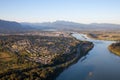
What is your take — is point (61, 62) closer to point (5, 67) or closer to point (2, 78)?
point (5, 67)

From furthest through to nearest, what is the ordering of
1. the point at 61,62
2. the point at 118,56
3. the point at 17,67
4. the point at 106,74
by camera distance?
the point at 118,56
the point at 61,62
the point at 17,67
the point at 106,74

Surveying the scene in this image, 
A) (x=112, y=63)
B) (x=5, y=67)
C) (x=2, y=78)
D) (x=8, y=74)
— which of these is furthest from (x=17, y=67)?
(x=112, y=63)

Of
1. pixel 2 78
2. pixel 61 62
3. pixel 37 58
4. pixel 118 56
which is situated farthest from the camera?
pixel 118 56

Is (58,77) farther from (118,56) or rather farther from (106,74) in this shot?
(118,56)

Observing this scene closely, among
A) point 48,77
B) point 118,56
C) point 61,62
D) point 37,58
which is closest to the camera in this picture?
point 48,77

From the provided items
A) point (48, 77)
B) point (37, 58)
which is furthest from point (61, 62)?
point (48, 77)

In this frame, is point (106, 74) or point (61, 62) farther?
point (61, 62)

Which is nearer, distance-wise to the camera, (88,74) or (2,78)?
(2,78)

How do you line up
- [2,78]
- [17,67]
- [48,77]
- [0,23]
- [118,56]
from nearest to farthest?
[2,78] < [48,77] < [17,67] < [118,56] < [0,23]
